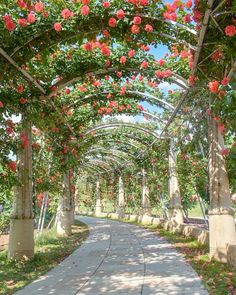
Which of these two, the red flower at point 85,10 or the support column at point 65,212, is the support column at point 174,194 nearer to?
the support column at point 65,212

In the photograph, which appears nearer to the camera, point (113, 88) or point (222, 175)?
point (222, 175)

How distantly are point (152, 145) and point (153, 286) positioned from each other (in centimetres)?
1238

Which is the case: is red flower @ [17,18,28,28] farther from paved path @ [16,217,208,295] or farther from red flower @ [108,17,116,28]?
paved path @ [16,217,208,295]

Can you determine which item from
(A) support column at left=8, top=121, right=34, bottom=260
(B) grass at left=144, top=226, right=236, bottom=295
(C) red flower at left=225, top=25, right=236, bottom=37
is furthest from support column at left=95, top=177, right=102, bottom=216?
(C) red flower at left=225, top=25, right=236, bottom=37

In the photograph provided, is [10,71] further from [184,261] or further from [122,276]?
[184,261]

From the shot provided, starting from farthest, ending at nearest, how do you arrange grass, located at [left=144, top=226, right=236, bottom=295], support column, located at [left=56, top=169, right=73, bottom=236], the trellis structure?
1. support column, located at [left=56, top=169, right=73, bottom=236]
2. the trellis structure
3. grass, located at [left=144, top=226, right=236, bottom=295]

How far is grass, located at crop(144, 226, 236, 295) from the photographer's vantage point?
18.5 feet

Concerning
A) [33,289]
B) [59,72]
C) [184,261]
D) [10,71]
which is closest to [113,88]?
[59,72]

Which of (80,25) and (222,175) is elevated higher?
(80,25)

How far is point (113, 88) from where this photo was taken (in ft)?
38.7

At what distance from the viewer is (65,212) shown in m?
16.3

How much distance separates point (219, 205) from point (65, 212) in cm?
946

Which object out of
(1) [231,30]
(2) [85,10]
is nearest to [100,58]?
(2) [85,10]

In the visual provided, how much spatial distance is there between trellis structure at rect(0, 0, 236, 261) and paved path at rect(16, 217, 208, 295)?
1.24 metres
